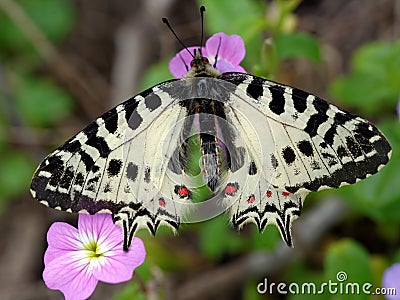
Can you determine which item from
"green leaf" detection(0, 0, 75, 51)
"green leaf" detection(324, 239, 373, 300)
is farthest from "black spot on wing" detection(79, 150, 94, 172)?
"green leaf" detection(0, 0, 75, 51)

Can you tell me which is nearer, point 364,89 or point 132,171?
point 132,171

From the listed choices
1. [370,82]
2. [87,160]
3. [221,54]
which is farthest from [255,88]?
[370,82]

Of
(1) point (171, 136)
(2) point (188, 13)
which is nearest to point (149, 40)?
(2) point (188, 13)

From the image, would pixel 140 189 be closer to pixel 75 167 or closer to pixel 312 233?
pixel 75 167

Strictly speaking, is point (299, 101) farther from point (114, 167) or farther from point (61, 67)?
point (61, 67)

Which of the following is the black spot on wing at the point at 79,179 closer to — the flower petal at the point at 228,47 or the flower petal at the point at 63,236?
the flower petal at the point at 63,236

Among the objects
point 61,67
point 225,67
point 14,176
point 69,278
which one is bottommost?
point 69,278

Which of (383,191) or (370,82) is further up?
(370,82)
